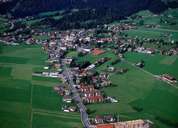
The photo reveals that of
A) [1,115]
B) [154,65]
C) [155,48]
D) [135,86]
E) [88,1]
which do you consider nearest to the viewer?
[1,115]

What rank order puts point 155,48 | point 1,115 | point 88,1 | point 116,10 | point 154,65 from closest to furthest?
point 1,115 < point 154,65 < point 155,48 < point 116,10 < point 88,1

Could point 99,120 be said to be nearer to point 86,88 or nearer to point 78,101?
point 78,101

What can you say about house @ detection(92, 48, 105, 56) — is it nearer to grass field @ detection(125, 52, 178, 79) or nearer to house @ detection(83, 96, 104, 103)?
grass field @ detection(125, 52, 178, 79)

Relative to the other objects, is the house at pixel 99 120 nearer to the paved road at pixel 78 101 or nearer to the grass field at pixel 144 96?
the paved road at pixel 78 101

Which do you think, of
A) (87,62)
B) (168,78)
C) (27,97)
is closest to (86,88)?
(27,97)

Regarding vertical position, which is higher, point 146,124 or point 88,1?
point 88,1

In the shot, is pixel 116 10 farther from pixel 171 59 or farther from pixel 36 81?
pixel 36 81

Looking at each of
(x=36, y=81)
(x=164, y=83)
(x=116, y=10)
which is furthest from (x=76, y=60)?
(x=116, y=10)

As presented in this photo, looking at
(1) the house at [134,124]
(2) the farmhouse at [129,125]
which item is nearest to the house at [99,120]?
(2) the farmhouse at [129,125]
